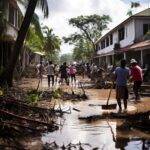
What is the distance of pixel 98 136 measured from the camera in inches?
435

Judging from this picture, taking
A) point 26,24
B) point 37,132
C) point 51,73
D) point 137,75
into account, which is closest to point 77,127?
point 37,132

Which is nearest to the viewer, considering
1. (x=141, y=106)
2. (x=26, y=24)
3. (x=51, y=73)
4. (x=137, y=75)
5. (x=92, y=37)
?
(x=141, y=106)

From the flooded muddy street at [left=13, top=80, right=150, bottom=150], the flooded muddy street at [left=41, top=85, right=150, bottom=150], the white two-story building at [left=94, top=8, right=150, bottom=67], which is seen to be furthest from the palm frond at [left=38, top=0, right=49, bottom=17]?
the white two-story building at [left=94, top=8, right=150, bottom=67]

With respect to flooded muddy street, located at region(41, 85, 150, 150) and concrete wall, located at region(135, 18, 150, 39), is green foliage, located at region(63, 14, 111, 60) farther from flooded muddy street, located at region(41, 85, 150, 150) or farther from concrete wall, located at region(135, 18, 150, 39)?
flooded muddy street, located at region(41, 85, 150, 150)

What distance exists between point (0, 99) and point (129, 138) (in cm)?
359

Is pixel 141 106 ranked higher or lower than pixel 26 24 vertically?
lower

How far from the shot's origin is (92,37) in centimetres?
7912

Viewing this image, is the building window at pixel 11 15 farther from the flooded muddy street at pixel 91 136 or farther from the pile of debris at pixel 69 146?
the pile of debris at pixel 69 146

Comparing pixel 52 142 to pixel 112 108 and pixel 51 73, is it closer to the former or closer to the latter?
pixel 112 108

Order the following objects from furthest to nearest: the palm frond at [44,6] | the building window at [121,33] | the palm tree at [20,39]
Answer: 1. the building window at [121,33]
2. the palm frond at [44,6]
3. the palm tree at [20,39]

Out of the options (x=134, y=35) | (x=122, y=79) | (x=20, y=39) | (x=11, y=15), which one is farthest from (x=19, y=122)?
(x=134, y=35)

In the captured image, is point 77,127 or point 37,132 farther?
point 77,127

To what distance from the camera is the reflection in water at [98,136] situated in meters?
10.1

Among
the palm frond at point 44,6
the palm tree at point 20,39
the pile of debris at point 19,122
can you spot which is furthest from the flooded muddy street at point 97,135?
the palm frond at point 44,6
